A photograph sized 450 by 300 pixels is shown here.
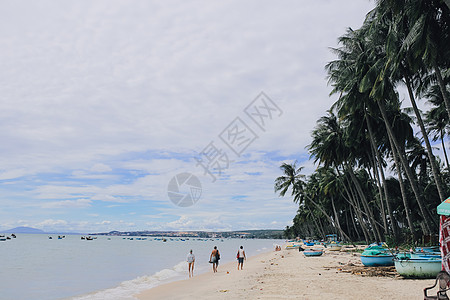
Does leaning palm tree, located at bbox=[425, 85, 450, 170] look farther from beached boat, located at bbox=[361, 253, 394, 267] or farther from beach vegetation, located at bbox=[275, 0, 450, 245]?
beached boat, located at bbox=[361, 253, 394, 267]

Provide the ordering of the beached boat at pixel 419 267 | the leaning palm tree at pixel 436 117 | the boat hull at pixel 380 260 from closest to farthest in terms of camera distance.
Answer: the beached boat at pixel 419 267
the boat hull at pixel 380 260
the leaning palm tree at pixel 436 117

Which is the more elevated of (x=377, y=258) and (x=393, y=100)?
(x=393, y=100)

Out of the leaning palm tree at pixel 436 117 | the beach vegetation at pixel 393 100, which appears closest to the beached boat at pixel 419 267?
the beach vegetation at pixel 393 100

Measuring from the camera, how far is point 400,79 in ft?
73.8

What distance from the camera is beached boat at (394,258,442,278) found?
11828 mm

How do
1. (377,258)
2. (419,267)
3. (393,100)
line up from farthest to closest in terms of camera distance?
(393,100)
(377,258)
(419,267)

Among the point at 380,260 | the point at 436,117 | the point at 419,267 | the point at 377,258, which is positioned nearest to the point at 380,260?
the point at 380,260

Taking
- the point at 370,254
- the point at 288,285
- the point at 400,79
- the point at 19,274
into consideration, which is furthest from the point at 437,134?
the point at 19,274

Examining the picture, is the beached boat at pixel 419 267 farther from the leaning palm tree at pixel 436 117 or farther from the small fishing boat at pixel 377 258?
the leaning palm tree at pixel 436 117

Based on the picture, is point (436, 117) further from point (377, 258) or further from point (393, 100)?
point (377, 258)

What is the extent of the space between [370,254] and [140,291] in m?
11.3

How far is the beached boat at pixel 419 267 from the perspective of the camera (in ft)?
38.8

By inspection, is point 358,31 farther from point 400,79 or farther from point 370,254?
point 370,254

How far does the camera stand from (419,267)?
39.8 feet
